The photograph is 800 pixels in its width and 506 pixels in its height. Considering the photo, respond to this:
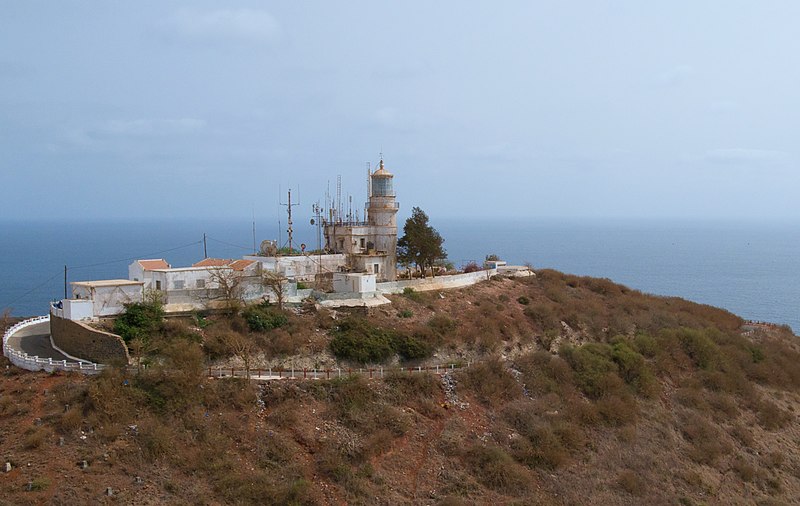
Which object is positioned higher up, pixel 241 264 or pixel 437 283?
pixel 241 264

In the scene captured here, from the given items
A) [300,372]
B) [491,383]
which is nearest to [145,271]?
[300,372]

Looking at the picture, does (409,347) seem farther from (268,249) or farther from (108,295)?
(108,295)

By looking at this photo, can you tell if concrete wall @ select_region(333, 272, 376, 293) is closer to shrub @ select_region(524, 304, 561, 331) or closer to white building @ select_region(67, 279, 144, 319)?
shrub @ select_region(524, 304, 561, 331)

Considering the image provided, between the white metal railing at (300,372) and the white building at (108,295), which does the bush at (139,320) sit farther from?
the white metal railing at (300,372)

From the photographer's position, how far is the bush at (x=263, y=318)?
3288 cm

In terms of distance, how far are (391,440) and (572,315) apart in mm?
19407

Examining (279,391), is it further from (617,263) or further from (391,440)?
(617,263)

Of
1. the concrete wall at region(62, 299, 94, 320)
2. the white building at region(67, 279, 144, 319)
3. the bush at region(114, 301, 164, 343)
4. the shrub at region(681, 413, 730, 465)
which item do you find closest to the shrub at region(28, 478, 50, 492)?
the bush at region(114, 301, 164, 343)

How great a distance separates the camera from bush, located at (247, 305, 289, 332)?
1294 inches

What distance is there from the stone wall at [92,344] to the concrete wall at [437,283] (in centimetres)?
1582

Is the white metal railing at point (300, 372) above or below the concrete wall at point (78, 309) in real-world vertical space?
below

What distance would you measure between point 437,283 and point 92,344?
21.8 m

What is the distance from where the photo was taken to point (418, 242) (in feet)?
148

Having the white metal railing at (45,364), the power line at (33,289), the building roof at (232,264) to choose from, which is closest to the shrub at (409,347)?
the building roof at (232,264)
